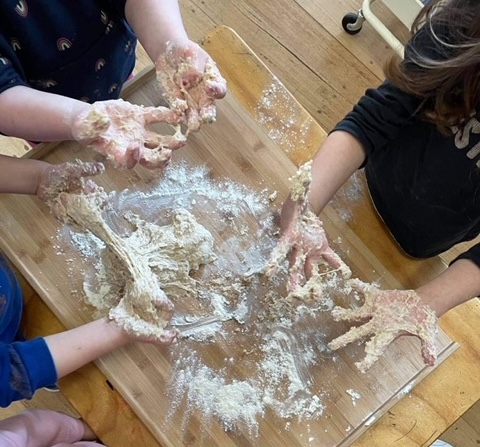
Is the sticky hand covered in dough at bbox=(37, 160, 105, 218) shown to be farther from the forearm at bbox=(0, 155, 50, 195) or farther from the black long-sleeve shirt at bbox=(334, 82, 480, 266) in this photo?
the black long-sleeve shirt at bbox=(334, 82, 480, 266)

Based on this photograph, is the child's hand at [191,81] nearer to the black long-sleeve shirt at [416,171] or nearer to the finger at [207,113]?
the finger at [207,113]

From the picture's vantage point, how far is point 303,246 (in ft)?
2.36

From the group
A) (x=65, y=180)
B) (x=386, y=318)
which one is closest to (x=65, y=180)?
(x=65, y=180)

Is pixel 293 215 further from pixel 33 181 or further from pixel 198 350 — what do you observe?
pixel 33 181

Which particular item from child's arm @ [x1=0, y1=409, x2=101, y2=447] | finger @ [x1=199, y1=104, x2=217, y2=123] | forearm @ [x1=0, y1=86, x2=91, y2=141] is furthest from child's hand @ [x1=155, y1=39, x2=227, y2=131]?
child's arm @ [x1=0, y1=409, x2=101, y2=447]

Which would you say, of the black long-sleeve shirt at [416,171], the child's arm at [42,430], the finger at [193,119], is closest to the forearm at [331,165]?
the black long-sleeve shirt at [416,171]

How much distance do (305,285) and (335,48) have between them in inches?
32.5

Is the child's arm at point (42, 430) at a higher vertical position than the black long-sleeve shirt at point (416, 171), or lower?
lower

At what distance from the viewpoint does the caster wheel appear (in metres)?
1.32

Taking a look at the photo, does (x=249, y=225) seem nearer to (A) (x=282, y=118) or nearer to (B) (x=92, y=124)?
(A) (x=282, y=118)

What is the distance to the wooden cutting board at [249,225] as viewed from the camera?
742 mm

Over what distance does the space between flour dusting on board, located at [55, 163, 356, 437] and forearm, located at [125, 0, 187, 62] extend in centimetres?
18

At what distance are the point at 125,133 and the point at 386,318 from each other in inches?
15.7

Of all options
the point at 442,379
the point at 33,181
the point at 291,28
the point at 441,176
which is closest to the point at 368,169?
the point at 441,176
